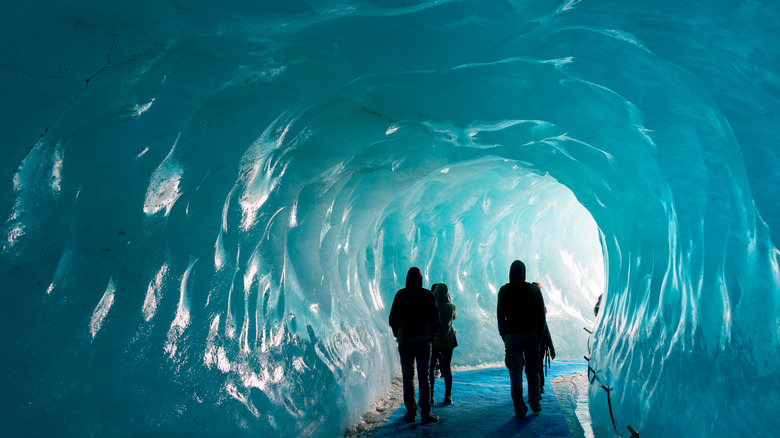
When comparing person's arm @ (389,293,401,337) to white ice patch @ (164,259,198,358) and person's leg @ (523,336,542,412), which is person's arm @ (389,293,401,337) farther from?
white ice patch @ (164,259,198,358)

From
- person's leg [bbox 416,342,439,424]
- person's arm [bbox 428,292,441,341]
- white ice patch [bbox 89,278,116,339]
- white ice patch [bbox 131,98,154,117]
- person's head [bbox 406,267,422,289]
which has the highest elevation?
Answer: white ice patch [bbox 131,98,154,117]

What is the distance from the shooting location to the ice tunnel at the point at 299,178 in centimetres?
371

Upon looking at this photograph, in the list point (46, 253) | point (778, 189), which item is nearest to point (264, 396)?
point (46, 253)

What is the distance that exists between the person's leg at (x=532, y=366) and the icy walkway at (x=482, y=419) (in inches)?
10.5

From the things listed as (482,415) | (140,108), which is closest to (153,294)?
(140,108)

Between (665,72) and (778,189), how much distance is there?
1.64m

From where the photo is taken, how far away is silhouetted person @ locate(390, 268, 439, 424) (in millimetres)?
6934

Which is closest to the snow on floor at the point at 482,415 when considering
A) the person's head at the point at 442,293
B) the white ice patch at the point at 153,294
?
the person's head at the point at 442,293

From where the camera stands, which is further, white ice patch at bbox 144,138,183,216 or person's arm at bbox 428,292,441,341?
person's arm at bbox 428,292,441,341

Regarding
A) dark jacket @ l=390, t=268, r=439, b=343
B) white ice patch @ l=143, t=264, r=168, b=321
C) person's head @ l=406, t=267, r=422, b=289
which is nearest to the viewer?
white ice patch @ l=143, t=264, r=168, b=321

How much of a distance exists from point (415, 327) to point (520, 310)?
1288 mm

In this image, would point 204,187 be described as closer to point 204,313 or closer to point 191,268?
point 191,268

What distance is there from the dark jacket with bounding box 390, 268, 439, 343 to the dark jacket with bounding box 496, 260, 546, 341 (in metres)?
0.82

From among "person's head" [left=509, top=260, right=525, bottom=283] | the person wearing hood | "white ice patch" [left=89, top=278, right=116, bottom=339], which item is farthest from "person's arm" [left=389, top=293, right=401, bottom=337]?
"white ice patch" [left=89, top=278, right=116, bottom=339]
